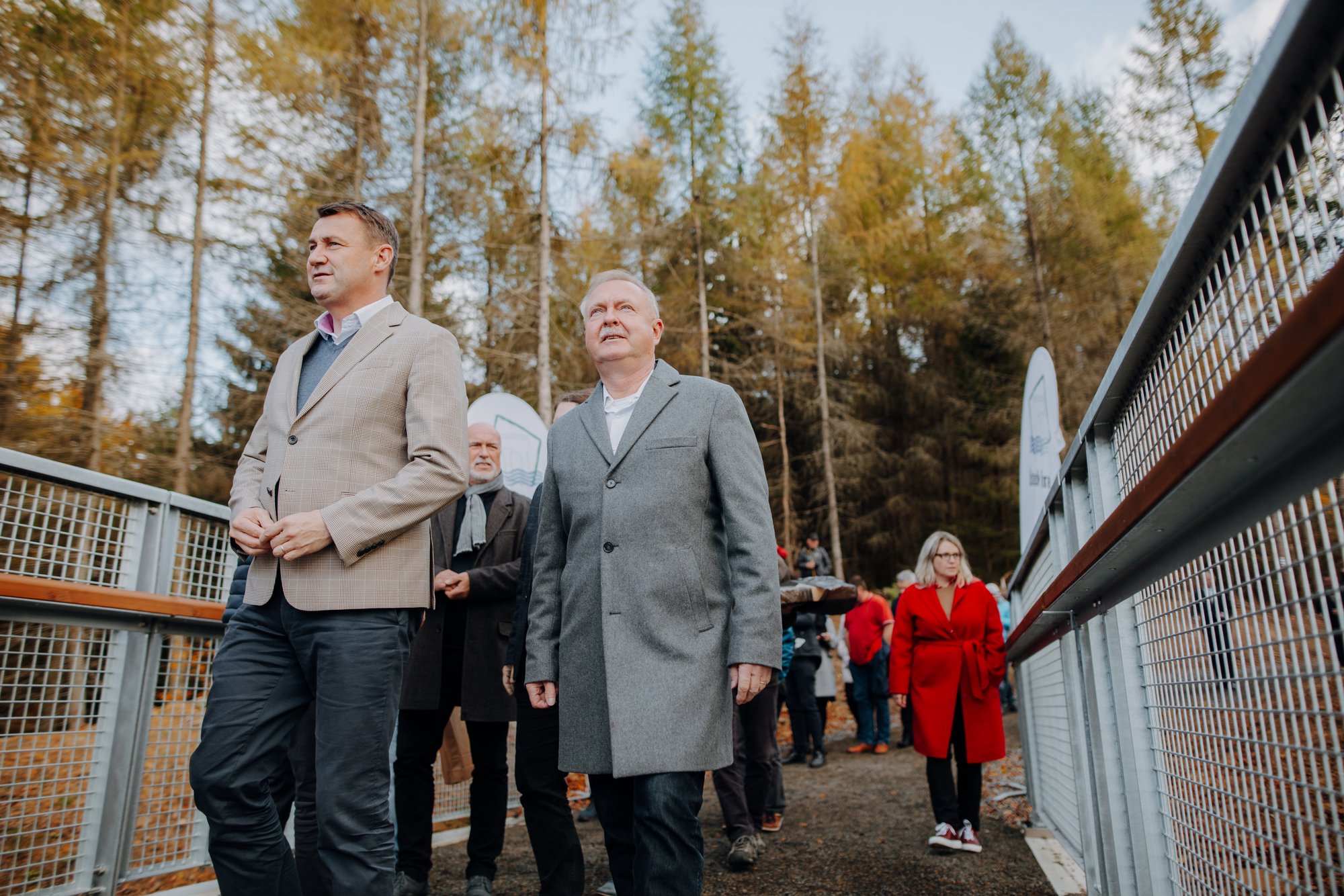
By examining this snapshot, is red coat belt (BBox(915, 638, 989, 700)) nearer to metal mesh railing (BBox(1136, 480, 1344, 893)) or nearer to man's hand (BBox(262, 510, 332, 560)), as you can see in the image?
metal mesh railing (BBox(1136, 480, 1344, 893))

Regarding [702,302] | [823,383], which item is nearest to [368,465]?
[702,302]

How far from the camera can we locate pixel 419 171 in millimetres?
11078

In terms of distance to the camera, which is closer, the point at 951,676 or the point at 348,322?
the point at 348,322

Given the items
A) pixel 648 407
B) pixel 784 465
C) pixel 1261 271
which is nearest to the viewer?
pixel 1261 271

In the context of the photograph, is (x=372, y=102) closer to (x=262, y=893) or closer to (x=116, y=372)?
(x=116, y=372)

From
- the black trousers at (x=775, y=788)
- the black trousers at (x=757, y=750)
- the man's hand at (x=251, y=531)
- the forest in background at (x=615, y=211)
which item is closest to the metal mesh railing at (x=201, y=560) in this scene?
the man's hand at (x=251, y=531)

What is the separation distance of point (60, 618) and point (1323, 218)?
3.46 meters

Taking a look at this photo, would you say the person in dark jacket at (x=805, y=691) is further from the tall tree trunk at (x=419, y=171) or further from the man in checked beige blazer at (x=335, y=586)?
the tall tree trunk at (x=419, y=171)

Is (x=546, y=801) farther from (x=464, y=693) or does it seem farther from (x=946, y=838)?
(x=946, y=838)

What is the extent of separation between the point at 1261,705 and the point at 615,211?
14053 millimetres

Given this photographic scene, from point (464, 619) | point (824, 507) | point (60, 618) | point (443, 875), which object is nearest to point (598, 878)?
point (443, 875)

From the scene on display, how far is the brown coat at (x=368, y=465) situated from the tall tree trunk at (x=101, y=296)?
30.1 feet

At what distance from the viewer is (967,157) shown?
22.6 m

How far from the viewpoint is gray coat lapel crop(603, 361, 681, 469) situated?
7.95 feet
